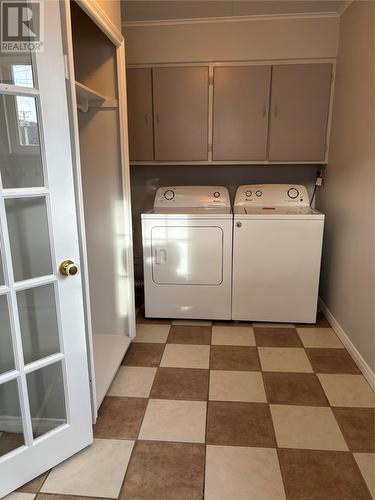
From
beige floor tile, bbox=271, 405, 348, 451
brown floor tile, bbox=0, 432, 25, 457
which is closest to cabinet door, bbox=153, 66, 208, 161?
beige floor tile, bbox=271, 405, 348, 451

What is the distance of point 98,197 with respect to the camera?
7.87 feet

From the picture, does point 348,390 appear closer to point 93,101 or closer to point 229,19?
point 93,101

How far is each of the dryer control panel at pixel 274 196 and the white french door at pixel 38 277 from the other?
6.45 ft

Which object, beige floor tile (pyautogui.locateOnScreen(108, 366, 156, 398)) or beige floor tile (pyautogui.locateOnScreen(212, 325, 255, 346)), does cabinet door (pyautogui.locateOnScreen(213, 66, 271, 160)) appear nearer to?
beige floor tile (pyautogui.locateOnScreen(212, 325, 255, 346))

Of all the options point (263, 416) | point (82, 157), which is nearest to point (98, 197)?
point (82, 157)

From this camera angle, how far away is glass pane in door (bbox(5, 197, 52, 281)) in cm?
134

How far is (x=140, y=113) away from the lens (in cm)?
309

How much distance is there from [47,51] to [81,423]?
5.10 ft

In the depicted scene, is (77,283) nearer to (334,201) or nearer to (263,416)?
(263,416)

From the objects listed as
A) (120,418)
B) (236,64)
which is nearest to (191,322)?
(120,418)

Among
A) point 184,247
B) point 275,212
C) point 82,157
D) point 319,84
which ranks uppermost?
point 319,84

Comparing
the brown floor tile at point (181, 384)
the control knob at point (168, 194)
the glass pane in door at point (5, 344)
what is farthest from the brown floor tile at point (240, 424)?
the control knob at point (168, 194)

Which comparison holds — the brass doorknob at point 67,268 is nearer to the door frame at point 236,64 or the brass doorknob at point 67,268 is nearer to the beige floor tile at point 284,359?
the beige floor tile at point 284,359

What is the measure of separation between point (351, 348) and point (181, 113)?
229 cm
